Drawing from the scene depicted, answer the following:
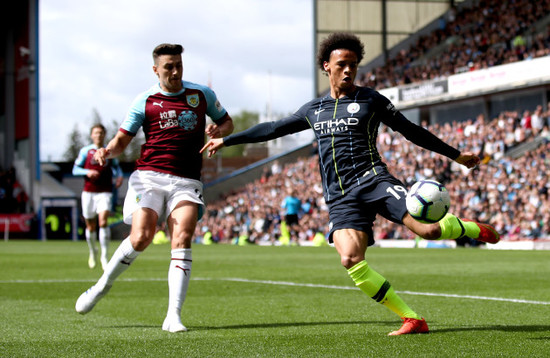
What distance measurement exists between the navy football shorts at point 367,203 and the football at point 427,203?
25 cm

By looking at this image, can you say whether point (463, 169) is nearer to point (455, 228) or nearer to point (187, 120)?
point (187, 120)

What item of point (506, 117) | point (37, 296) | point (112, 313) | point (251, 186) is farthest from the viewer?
point (251, 186)

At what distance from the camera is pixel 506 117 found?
3078cm

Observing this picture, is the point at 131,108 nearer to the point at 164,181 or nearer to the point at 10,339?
the point at 164,181

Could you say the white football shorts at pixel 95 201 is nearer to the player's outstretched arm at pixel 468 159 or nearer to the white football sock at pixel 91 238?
the white football sock at pixel 91 238

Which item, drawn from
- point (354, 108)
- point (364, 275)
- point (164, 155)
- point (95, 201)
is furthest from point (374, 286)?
point (95, 201)

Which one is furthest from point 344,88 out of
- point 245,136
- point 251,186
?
point 251,186

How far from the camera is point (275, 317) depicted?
7340 millimetres

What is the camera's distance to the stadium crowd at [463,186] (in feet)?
82.5

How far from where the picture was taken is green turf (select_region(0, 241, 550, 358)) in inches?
213

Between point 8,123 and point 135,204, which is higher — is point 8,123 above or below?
above

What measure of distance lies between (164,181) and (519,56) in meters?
27.0

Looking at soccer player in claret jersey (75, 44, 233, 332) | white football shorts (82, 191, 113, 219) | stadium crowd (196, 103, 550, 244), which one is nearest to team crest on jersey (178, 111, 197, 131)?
soccer player in claret jersey (75, 44, 233, 332)

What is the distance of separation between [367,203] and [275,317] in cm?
169
